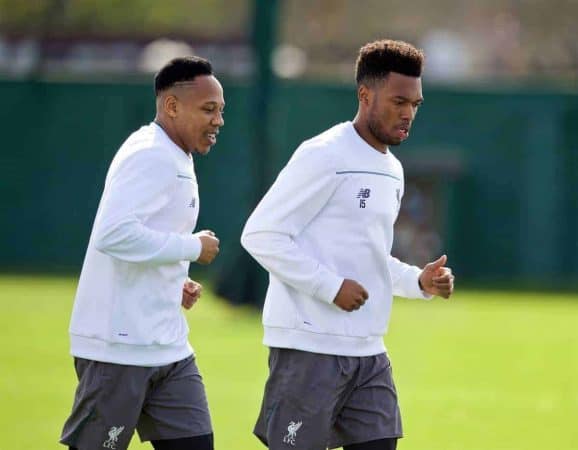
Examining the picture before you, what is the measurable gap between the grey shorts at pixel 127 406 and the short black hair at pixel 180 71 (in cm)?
125

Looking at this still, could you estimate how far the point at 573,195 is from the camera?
2786cm

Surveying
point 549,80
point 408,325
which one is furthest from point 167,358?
point 549,80

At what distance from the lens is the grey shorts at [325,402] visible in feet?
21.4

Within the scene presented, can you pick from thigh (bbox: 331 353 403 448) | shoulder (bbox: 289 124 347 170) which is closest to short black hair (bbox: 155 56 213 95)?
shoulder (bbox: 289 124 347 170)

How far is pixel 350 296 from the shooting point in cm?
644

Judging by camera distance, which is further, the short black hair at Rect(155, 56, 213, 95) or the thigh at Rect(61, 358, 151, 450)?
the short black hair at Rect(155, 56, 213, 95)

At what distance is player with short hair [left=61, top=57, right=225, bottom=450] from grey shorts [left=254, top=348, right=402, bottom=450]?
0.39 m

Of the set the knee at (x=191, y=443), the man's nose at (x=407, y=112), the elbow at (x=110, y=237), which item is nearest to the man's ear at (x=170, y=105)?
the elbow at (x=110, y=237)

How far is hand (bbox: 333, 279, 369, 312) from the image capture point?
6.44 metres

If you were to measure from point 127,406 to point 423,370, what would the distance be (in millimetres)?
8010

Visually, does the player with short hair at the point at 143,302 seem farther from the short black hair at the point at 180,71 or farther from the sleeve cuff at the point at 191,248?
the short black hair at the point at 180,71

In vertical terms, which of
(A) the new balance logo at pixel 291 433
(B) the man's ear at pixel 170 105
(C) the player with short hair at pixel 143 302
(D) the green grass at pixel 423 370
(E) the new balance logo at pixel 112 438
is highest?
(B) the man's ear at pixel 170 105

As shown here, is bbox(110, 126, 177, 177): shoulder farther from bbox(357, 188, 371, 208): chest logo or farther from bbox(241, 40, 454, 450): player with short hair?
bbox(357, 188, 371, 208): chest logo

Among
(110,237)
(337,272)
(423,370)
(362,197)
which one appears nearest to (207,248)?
(110,237)
